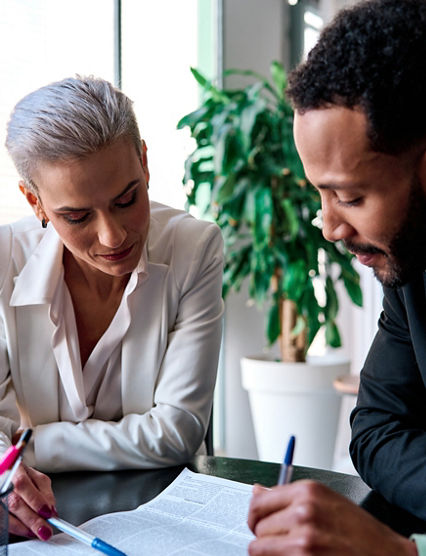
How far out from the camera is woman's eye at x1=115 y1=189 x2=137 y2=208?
4.48 feet

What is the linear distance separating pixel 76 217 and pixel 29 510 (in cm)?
57

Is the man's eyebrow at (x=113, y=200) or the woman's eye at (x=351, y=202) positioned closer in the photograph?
the woman's eye at (x=351, y=202)

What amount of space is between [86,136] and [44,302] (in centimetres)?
37

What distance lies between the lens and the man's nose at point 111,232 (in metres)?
1.36

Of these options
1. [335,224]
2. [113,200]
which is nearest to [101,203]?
[113,200]

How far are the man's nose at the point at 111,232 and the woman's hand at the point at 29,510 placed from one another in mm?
479

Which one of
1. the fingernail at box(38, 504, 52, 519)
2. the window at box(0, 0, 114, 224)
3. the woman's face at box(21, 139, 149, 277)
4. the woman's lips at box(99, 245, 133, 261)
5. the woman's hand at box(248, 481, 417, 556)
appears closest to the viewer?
the woman's hand at box(248, 481, 417, 556)

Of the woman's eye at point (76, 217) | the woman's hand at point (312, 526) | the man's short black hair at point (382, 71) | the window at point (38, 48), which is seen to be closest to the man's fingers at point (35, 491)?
the woman's hand at point (312, 526)

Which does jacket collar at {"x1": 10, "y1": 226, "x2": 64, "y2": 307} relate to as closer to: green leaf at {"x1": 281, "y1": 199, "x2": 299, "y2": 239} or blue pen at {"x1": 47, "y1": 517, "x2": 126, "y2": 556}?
blue pen at {"x1": 47, "y1": 517, "x2": 126, "y2": 556}

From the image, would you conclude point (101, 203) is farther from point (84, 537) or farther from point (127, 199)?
point (84, 537)

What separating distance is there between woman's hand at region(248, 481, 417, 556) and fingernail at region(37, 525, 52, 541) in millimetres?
361

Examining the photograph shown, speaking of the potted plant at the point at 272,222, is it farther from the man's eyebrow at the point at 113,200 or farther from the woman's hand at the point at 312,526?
the woman's hand at the point at 312,526

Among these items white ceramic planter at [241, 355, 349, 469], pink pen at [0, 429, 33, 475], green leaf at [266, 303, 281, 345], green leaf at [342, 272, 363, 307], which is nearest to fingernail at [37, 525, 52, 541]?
pink pen at [0, 429, 33, 475]

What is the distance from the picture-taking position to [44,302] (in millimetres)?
1472
